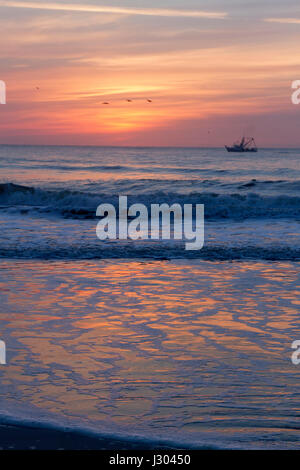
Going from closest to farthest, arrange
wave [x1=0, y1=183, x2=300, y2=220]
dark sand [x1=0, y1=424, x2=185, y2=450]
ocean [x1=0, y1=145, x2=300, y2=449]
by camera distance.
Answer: dark sand [x1=0, y1=424, x2=185, y2=450]
ocean [x1=0, y1=145, x2=300, y2=449]
wave [x1=0, y1=183, x2=300, y2=220]

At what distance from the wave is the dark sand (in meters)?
18.0

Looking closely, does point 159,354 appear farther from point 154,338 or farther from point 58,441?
point 58,441

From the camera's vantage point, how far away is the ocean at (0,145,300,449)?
4383 millimetres

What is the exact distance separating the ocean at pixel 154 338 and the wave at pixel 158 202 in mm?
8486

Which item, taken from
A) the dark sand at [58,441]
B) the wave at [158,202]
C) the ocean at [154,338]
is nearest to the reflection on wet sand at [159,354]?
the ocean at [154,338]

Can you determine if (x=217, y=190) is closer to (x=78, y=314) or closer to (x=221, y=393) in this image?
(x=78, y=314)

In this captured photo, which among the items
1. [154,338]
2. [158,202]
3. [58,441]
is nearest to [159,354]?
[154,338]

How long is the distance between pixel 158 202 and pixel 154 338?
2191 cm

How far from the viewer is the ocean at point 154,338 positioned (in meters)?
4.38

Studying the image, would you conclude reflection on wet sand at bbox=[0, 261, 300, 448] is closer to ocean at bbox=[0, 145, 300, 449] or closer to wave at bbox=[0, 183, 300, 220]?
ocean at bbox=[0, 145, 300, 449]

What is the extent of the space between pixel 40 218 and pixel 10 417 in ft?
53.7

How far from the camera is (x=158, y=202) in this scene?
92.4ft

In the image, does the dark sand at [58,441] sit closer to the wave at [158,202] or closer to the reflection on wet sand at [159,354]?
the reflection on wet sand at [159,354]

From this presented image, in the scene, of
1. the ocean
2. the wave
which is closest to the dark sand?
the ocean
